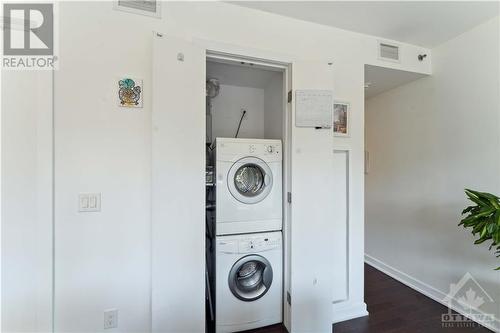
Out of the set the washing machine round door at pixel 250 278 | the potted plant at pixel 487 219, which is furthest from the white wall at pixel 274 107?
the potted plant at pixel 487 219

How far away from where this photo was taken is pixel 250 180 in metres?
2.02

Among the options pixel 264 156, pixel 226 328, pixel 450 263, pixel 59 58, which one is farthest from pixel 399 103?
pixel 59 58

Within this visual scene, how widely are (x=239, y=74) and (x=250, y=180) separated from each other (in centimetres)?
106

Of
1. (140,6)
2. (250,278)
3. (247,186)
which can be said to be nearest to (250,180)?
(247,186)

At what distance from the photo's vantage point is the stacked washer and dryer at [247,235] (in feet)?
5.91

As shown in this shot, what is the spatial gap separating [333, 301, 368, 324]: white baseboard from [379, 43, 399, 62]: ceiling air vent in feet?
7.53

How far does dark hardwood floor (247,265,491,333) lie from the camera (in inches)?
74.9

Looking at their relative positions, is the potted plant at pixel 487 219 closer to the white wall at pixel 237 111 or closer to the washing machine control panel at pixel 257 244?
the washing machine control panel at pixel 257 244

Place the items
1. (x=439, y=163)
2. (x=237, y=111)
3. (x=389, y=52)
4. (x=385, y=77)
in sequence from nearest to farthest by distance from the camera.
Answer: (x=389, y=52) < (x=439, y=163) < (x=385, y=77) < (x=237, y=111)

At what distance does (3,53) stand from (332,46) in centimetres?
229

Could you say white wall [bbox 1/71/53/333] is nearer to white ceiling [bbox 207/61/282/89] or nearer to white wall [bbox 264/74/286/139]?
white ceiling [bbox 207/61/282/89]

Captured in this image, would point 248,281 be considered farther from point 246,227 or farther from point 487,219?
point 487,219

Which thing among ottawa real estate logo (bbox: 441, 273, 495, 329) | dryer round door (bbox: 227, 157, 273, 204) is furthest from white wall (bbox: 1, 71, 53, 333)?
ottawa real estate logo (bbox: 441, 273, 495, 329)

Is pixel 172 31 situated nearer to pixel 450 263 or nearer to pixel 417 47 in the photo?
pixel 417 47
